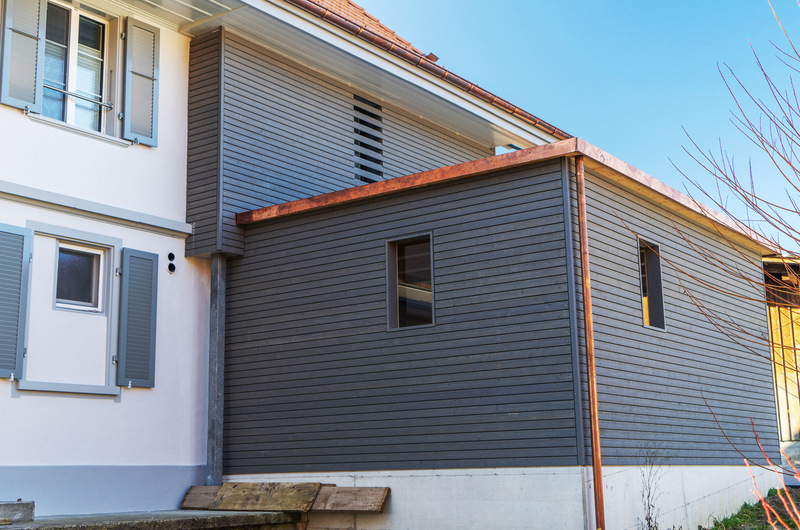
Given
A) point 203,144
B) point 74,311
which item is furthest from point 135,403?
A: point 203,144

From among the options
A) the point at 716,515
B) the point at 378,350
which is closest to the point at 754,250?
the point at 716,515

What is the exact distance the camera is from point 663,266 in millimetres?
10445

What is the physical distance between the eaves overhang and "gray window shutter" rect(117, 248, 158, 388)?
138 cm

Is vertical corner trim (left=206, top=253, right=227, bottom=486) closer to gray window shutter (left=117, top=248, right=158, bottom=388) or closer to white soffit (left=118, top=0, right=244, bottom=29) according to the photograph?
gray window shutter (left=117, top=248, right=158, bottom=388)

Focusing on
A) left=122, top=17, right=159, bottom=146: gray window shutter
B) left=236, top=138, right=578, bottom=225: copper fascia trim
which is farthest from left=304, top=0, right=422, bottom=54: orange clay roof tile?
left=236, top=138, right=578, bottom=225: copper fascia trim

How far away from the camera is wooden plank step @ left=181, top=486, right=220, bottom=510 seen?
33.9 feet

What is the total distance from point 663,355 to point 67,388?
6.64 meters

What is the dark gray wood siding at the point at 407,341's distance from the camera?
8906 millimetres

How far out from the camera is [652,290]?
10.4m

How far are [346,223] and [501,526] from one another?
3.95 m

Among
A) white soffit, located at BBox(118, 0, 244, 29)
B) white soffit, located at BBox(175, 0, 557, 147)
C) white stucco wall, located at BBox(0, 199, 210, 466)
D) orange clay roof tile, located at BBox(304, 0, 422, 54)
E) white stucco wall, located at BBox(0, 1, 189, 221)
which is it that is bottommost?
white stucco wall, located at BBox(0, 199, 210, 466)

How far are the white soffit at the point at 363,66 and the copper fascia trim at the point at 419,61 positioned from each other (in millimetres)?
93

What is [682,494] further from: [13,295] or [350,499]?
[13,295]

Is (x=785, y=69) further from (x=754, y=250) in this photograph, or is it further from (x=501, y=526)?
(x=754, y=250)
